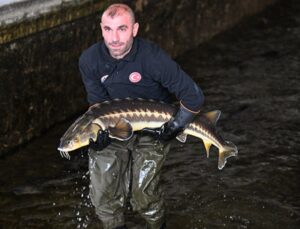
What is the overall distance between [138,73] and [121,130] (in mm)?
412

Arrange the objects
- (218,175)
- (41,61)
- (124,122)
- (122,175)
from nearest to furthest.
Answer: (124,122) < (122,175) < (218,175) < (41,61)

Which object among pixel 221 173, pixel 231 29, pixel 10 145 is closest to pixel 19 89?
pixel 10 145

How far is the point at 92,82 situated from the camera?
434 cm

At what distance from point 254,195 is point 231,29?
541 cm

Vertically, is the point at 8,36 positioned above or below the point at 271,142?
above

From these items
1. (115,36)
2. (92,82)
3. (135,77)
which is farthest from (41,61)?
(115,36)

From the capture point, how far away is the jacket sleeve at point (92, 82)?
14.1ft

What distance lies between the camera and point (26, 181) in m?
Answer: 5.71

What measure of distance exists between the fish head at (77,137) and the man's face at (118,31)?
1.74 ft

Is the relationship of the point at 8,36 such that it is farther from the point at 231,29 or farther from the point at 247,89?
the point at 231,29

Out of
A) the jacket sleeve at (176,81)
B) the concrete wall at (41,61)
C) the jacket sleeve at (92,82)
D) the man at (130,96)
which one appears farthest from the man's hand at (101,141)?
the concrete wall at (41,61)

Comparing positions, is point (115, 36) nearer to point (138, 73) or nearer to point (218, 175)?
point (138, 73)

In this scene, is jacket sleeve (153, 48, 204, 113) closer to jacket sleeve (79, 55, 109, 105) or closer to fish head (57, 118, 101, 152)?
jacket sleeve (79, 55, 109, 105)

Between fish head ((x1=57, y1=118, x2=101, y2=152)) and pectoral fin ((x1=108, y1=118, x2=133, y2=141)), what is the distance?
0.13m
